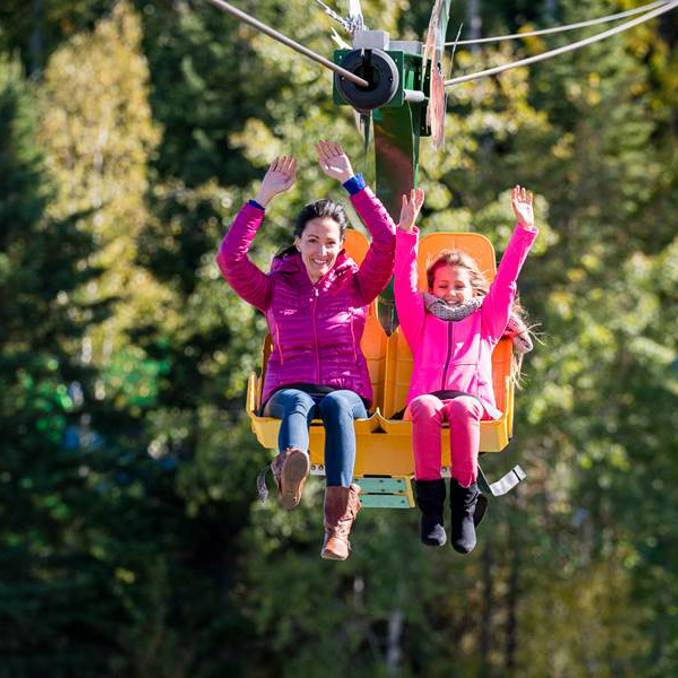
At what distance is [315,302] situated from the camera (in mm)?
9102

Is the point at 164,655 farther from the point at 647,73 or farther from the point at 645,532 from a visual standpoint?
the point at 647,73

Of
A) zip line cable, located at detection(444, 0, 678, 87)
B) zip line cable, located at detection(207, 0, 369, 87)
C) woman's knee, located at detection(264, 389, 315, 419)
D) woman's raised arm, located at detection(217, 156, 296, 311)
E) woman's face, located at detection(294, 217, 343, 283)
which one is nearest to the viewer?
zip line cable, located at detection(207, 0, 369, 87)

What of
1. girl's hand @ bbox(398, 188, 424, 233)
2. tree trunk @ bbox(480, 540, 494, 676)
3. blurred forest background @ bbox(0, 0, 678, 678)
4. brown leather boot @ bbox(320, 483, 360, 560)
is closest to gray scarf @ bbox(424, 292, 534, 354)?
girl's hand @ bbox(398, 188, 424, 233)

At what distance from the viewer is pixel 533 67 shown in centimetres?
3023

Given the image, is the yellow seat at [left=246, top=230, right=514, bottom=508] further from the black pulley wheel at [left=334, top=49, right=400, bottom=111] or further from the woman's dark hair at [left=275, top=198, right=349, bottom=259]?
the black pulley wheel at [left=334, top=49, right=400, bottom=111]

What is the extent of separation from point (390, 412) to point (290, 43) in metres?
2.20

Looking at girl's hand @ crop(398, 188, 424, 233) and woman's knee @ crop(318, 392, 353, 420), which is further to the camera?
girl's hand @ crop(398, 188, 424, 233)

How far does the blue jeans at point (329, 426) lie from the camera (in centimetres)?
863

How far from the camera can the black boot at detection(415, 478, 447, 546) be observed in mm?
8938

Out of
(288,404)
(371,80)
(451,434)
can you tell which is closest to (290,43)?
(371,80)

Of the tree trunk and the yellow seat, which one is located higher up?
the tree trunk

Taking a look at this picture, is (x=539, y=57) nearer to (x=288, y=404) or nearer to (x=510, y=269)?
(x=510, y=269)

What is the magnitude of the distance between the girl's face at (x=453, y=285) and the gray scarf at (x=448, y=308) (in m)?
0.03

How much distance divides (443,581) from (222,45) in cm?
775
